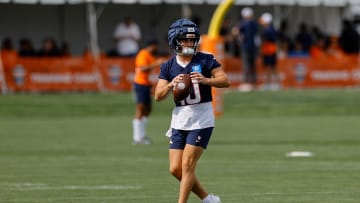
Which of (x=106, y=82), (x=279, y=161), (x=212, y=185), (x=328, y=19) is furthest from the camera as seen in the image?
(x=328, y=19)

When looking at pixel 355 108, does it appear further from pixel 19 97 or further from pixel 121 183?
pixel 121 183

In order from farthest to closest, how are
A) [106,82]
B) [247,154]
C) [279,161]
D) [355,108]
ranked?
1. [106,82]
2. [355,108]
3. [247,154]
4. [279,161]

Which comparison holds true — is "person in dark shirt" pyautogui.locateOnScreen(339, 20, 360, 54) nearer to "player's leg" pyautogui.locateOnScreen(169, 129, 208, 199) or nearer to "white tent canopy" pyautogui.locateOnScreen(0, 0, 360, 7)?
"white tent canopy" pyautogui.locateOnScreen(0, 0, 360, 7)

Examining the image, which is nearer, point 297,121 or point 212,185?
point 212,185

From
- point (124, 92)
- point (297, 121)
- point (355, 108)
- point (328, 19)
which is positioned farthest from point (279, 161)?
point (328, 19)

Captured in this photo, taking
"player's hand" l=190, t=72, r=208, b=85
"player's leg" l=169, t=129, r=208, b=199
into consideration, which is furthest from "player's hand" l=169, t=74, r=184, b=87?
"player's leg" l=169, t=129, r=208, b=199

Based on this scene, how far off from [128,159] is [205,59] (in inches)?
298

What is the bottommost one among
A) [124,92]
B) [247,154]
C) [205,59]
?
[124,92]

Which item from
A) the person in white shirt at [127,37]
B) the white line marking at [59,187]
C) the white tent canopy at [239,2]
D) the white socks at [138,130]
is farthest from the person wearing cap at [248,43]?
the white line marking at [59,187]

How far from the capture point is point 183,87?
36.4 feet

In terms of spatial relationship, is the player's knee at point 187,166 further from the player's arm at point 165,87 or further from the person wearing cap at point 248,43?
the person wearing cap at point 248,43

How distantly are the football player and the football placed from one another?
74 mm

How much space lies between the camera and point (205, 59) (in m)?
11.5

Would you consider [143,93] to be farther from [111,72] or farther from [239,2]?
[239,2]
